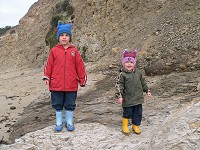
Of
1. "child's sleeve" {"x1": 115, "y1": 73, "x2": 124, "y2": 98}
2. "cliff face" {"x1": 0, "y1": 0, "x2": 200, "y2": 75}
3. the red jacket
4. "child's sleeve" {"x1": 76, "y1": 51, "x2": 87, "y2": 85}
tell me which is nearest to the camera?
Answer: "child's sleeve" {"x1": 115, "y1": 73, "x2": 124, "y2": 98}

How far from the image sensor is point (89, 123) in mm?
6484

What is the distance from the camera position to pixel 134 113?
5.82 metres

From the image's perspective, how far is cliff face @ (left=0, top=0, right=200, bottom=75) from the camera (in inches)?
464

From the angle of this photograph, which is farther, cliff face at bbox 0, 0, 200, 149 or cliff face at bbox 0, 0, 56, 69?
cliff face at bbox 0, 0, 56, 69

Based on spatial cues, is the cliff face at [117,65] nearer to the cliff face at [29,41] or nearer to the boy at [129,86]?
the cliff face at [29,41]

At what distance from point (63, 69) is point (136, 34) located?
1118 centimetres

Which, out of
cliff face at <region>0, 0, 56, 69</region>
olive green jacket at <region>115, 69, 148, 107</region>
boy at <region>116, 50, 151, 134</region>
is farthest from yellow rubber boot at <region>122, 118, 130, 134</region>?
cliff face at <region>0, 0, 56, 69</region>

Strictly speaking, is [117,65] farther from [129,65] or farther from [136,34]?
[129,65]

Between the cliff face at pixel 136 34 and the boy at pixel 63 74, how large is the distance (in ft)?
17.1

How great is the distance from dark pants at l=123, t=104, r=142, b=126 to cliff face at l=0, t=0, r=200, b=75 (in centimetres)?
499

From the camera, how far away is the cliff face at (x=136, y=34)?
38.7ft

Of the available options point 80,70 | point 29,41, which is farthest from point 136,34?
point 29,41

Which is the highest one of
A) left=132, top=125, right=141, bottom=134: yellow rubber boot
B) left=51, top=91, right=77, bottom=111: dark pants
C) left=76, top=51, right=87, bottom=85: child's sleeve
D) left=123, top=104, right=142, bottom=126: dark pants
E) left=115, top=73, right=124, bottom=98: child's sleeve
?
left=76, top=51, right=87, bottom=85: child's sleeve

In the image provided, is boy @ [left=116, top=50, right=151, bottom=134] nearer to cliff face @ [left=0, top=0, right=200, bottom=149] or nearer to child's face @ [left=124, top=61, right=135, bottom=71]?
child's face @ [left=124, top=61, right=135, bottom=71]
